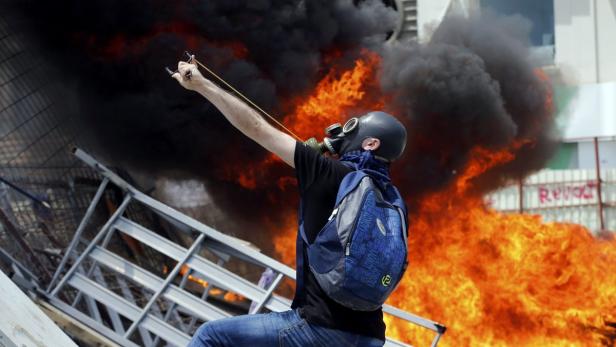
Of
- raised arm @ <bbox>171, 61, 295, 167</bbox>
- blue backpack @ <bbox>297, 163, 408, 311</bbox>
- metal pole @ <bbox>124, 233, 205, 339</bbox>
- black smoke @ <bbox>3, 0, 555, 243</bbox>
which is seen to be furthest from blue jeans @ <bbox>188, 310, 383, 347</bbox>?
black smoke @ <bbox>3, 0, 555, 243</bbox>

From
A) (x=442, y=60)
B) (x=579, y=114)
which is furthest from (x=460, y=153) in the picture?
(x=579, y=114)

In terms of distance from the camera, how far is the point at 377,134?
3877 mm

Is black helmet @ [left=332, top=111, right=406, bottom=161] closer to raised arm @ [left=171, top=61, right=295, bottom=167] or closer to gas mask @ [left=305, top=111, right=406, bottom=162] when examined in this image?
gas mask @ [left=305, top=111, right=406, bottom=162]

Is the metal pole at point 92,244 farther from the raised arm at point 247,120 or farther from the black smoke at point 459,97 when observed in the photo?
the raised arm at point 247,120

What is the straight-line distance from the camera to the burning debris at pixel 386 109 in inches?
349

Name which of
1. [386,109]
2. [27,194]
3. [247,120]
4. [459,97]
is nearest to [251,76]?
[386,109]

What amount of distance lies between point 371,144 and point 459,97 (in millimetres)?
6192

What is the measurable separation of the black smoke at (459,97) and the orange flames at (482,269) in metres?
0.23

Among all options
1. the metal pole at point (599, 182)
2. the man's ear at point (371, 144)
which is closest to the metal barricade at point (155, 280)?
the man's ear at point (371, 144)

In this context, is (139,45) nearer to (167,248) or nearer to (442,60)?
(167,248)

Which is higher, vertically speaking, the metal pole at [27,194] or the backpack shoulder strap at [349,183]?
the metal pole at [27,194]

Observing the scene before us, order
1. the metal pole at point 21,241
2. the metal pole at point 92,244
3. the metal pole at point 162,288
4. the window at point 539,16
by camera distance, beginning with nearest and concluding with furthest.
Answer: the metal pole at point 162,288 → the metal pole at point 92,244 → the metal pole at point 21,241 → the window at point 539,16

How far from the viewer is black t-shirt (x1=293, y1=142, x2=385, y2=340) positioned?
364cm

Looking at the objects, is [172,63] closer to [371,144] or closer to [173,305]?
[173,305]
